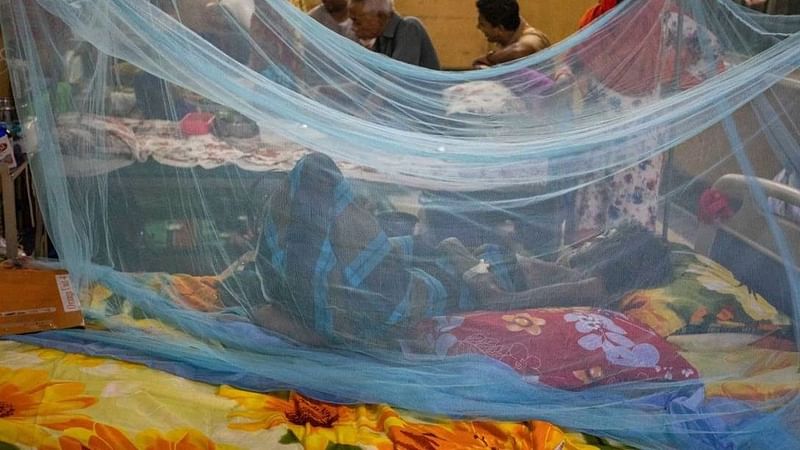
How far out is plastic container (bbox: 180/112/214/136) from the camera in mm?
1832

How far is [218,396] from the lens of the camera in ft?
5.57

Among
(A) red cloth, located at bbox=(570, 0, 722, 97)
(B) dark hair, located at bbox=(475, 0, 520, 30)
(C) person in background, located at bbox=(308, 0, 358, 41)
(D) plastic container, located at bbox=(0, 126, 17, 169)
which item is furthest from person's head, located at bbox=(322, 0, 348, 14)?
(D) plastic container, located at bbox=(0, 126, 17, 169)

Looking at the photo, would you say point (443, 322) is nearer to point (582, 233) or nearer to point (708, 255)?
point (582, 233)

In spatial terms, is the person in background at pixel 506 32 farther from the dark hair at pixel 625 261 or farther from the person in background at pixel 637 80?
the dark hair at pixel 625 261

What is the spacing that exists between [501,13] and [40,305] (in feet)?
6.90

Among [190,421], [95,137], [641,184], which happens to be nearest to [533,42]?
[641,184]

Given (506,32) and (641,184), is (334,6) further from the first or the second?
(641,184)

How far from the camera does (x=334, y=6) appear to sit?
3188 millimetres

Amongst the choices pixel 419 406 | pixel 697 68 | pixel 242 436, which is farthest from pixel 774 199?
pixel 242 436

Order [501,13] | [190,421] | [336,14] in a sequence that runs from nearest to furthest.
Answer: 1. [190,421]
2. [336,14]
3. [501,13]

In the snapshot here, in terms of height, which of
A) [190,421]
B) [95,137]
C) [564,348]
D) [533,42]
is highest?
[533,42]

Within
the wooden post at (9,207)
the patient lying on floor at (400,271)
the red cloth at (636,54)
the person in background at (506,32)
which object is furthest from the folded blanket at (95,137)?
the person in background at (506,32)

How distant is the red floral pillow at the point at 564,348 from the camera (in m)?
1.74

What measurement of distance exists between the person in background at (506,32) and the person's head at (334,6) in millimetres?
556
